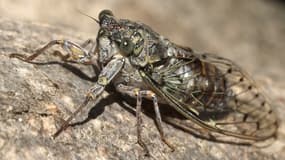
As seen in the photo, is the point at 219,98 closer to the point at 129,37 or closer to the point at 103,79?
the point at 129,37

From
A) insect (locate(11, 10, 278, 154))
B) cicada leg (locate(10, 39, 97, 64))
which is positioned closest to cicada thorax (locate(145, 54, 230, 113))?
insect (locate(11, 10, 278, 154))

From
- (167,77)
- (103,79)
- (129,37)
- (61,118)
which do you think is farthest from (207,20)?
(61,118)

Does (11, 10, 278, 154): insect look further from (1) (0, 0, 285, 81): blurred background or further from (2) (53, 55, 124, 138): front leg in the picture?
(1) (0, 0, 285, 81): blurred background

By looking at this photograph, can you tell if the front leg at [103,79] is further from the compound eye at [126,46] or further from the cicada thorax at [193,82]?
the cicada thorax at [193,82]

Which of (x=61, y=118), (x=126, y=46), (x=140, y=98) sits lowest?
(x=61, y=118)

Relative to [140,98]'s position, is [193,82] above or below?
above

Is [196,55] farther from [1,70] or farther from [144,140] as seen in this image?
[1,70]

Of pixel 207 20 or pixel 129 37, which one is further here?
pixel 207 20
